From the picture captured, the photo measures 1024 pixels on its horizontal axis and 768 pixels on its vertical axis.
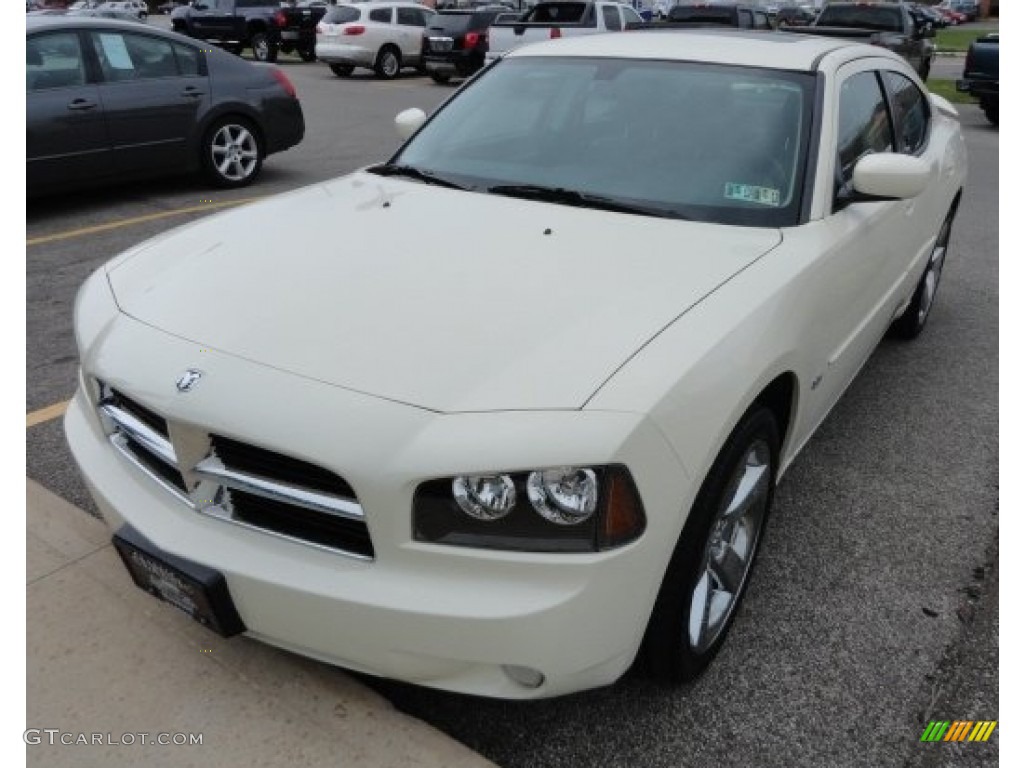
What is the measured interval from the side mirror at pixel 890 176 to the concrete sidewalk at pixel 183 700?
7.10 feet

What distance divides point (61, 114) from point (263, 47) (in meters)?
18.2

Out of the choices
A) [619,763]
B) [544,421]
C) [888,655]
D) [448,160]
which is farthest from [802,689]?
[448,160]

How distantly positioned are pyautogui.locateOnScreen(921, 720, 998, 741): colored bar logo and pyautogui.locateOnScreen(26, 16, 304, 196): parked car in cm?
719

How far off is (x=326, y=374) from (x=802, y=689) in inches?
62.5

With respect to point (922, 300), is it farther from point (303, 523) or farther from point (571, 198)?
point (303, 523)

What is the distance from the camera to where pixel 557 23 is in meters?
16.8

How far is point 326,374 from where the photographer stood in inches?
78.4

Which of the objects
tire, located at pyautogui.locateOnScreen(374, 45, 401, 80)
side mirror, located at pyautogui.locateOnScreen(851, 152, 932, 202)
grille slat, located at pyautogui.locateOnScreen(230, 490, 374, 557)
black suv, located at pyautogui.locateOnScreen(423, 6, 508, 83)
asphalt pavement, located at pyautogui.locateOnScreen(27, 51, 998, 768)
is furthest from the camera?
tire, located at pyautogui.locateOnScreen(374, 45, 401, 80)

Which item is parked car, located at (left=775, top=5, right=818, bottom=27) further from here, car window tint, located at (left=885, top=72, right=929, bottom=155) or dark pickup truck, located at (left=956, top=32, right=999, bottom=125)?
car window tint, located at (left=885, top=72, right=929, bottom=155)

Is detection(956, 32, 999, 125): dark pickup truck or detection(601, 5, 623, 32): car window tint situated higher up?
detection(601, 5, 623, 32): car window tint

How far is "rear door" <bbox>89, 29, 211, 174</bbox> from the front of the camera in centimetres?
723

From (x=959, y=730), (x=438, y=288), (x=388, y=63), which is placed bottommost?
(x=959, y=730)

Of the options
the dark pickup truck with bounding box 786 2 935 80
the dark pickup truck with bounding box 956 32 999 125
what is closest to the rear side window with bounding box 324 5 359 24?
the dark pickup truck with bounding box 786 2 935 80

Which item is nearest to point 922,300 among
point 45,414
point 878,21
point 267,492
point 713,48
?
point 713,48
